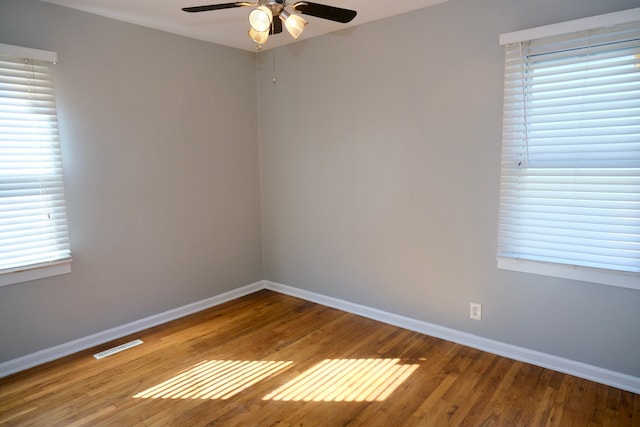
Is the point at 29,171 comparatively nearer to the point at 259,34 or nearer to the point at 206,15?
the point at 206,15

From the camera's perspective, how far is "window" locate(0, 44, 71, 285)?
8.56 feet

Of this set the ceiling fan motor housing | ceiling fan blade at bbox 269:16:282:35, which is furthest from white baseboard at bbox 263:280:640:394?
the ceiling fan motor housing

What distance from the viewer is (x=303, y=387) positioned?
2508 millimetres

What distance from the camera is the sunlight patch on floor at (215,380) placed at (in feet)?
8.04

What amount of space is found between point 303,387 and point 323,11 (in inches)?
88.2

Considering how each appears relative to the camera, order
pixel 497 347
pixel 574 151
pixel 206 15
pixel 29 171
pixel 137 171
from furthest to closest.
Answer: pixel 137 171 → pixel 206 15 → pixel 497 347 → pixel 29 171 → pixel 574 151

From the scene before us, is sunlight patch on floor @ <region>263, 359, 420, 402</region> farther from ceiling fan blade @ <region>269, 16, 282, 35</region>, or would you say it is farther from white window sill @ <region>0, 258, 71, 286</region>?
ceiling fan blade @ <region>269, 16, 282, 35</region>

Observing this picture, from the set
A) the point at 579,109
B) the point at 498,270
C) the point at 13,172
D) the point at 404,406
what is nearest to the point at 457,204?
the point at 498,270

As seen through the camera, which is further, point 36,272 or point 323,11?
point 36,272

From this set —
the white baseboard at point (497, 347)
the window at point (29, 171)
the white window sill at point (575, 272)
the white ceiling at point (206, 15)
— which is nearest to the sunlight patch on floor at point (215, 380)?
the white baseboard at point (497, 347)

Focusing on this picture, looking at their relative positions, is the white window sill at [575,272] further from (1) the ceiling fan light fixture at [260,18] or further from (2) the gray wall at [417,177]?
(1) the ceiling fan light fixture at [260,18]

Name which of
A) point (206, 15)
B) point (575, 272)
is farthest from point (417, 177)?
point (206, 15)

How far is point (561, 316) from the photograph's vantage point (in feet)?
8.49

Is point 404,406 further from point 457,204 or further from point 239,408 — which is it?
point 457,204
